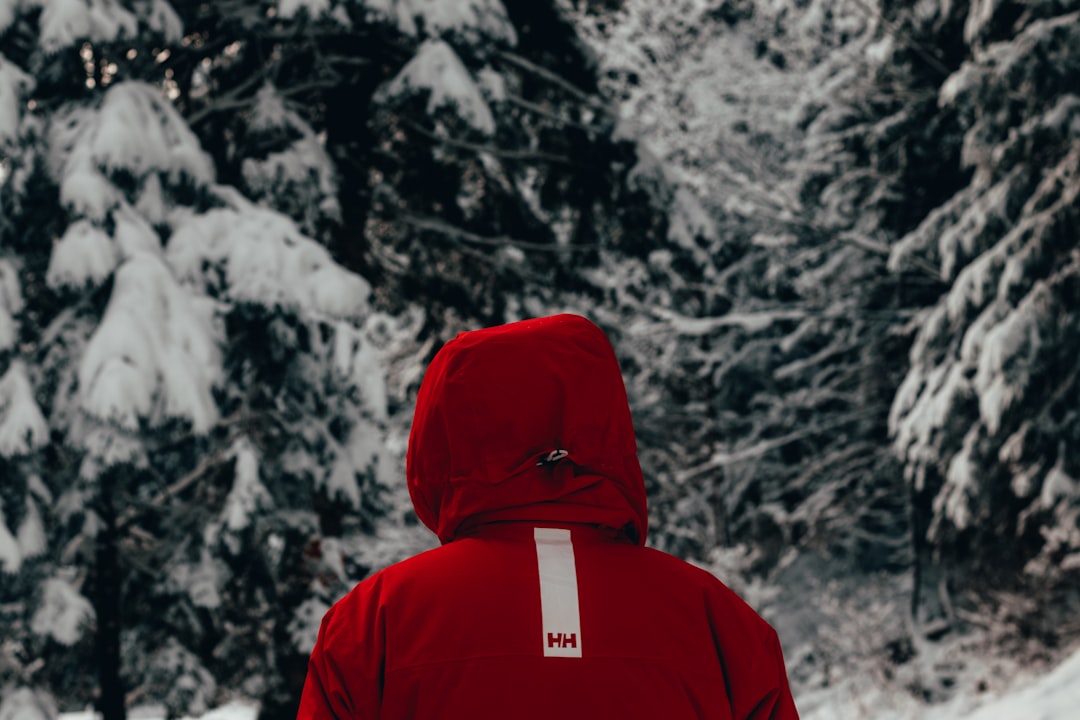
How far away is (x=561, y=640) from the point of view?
5.09ft

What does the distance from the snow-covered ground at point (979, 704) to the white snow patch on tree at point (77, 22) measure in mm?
7747

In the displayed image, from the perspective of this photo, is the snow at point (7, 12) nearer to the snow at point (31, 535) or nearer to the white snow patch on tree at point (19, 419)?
the white snow patch on tree at point (19, 419)

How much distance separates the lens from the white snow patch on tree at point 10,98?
609 cm

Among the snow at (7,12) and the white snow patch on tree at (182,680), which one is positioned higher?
the snow at (7,12)

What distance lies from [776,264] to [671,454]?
12.9ft

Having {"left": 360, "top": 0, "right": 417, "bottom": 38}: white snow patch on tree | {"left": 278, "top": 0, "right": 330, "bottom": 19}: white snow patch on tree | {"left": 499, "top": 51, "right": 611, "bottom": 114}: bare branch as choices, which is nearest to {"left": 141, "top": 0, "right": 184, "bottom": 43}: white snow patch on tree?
{"left": 278, "top": 0, "right": 330, "bottom": 19}: white snow patch on tree

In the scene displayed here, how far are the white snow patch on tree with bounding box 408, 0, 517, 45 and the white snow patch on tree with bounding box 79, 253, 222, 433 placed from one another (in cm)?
258

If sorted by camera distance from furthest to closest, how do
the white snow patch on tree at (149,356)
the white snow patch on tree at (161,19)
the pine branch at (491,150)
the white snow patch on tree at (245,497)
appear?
1. the pine branch at (491,150)
2. the white snow patch on tree at (245,497)
3. the white snow patch on tree at (161,19)
4. the white snow patch on tree at (149,356)

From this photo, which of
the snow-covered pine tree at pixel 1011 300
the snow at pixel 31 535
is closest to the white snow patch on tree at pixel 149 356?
the snow at pixel 31 535

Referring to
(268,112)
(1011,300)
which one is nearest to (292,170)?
(268,112)

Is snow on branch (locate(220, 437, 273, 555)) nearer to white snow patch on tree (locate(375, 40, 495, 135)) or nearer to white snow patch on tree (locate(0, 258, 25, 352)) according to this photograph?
white snow patch on tree (locate(0, 258, 25, 352))

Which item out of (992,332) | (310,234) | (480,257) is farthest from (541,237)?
(992,332)

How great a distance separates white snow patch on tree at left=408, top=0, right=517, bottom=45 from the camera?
7.33 metres

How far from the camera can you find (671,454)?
19.6m
